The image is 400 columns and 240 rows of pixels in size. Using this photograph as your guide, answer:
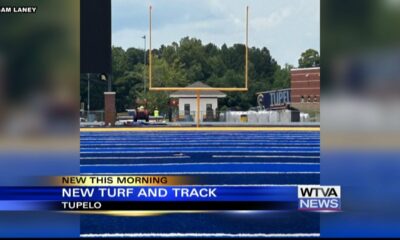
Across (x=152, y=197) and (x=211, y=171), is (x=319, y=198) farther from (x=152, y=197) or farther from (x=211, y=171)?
(x=211, y=171)

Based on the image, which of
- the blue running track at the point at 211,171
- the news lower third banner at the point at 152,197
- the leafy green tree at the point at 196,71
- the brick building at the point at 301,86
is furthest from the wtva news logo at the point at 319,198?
the brick building at the point at 301,86

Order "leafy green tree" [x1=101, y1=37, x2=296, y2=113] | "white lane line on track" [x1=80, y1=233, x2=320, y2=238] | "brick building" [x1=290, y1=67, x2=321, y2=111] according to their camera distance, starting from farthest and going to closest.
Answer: "brick building" [x1=290, y1=67, x2=321, y2=111]
"leafy green tree" [x1=101, y1=37, x2=296, y2=113]
"white lane line on track" [x1=80, y1=233, x2=320, y2=238]

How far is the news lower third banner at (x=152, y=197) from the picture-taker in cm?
251

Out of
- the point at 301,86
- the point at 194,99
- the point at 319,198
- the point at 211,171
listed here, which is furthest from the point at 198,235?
the point at 301,86

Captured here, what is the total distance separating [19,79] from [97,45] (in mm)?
365

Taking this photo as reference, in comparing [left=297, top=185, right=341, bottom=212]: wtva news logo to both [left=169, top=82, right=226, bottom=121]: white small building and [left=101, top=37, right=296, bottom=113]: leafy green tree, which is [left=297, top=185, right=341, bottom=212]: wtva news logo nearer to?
[left=101, top=37, right=296, bottom=113]: leafy green tree

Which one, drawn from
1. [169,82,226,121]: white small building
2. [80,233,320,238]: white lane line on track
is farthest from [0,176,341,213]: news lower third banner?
[169,82,226,121]: white small building

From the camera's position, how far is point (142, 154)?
9.70m

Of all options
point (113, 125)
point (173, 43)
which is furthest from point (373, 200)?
point (173, 43)

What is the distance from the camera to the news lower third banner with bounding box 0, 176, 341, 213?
8.23 feet

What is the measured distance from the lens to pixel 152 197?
8.36ft

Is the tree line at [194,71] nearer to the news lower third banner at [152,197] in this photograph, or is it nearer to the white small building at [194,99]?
the white small building at [194,99]

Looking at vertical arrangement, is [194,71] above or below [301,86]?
above

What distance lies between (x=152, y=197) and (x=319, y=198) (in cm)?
78
